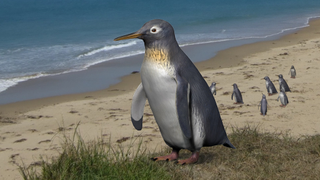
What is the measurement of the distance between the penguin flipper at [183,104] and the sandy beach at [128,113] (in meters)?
0.78

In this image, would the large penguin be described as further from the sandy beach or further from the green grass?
the sandy beach

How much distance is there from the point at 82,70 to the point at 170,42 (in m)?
9.44

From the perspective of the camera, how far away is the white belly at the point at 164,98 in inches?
149

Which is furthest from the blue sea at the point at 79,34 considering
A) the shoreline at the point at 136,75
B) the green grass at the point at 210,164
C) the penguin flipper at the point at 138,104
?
the green grass at the point at 210,164

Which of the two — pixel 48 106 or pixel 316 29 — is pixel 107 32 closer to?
pixel 316 29

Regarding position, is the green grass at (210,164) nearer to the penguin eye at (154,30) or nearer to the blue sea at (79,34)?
the penguin eye at (154,30)

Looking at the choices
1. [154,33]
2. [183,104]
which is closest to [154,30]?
[154,33]

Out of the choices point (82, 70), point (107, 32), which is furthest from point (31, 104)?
point (107, 32)

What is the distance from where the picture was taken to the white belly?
3785 millimetres

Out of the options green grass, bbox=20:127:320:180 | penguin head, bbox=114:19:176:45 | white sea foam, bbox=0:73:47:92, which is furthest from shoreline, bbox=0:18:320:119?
penguin head, bbox=114:19:176:45

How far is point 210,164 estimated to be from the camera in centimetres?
423

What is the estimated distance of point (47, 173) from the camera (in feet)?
12.0

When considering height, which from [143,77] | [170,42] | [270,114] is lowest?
[270,114]

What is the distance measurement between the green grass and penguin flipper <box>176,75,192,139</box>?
456 mm
